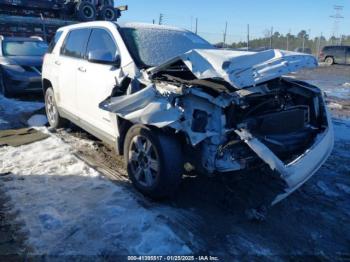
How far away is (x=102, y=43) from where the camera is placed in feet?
16.8

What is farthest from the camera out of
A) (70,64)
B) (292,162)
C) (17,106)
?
(17,106)

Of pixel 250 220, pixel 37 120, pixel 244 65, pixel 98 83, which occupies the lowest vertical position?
pixel 250 220

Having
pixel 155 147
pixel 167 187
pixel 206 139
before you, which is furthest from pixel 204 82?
pixel 167 187

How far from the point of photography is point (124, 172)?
489 cm

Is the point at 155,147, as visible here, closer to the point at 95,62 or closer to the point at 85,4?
the point at 95,62

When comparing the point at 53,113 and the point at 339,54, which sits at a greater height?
the point at 53,113

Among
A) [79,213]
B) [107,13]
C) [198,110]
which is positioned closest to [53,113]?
[79,213]

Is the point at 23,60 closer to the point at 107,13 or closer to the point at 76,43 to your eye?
the point at 76,43

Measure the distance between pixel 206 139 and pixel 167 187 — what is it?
0.68 meters

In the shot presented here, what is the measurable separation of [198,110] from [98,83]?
182 centimetres

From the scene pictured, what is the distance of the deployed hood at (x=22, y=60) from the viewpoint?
9.88 m

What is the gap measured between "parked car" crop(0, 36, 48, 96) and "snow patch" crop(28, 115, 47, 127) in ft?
6.35

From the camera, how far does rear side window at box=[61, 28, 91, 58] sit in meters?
5.60

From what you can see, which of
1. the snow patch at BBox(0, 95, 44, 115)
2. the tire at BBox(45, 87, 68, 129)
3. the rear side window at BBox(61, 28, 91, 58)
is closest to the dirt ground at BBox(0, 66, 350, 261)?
the rear side window at BBox(61, 28, 91, 58)
